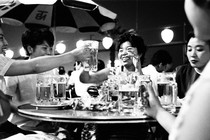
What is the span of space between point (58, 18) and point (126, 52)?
2.11 meters

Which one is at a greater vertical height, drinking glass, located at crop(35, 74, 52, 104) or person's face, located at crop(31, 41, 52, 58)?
person's face, located at crop(31, 41, 52, 58)

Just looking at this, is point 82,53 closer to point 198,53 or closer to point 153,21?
point 198,53

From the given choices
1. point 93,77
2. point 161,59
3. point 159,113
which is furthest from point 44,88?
point 161,59

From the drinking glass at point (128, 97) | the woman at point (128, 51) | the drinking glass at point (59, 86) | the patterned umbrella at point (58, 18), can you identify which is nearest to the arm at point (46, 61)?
the drinking glass at point (59, 86)

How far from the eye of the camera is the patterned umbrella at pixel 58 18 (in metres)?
4.13

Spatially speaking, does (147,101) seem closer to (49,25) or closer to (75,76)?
(75,76)

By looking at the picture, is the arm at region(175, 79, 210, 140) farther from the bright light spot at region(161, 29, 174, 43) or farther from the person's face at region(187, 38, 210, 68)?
the bright light spot at region(161, 29, 174, 43)

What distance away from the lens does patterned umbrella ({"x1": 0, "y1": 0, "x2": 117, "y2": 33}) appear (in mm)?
4133

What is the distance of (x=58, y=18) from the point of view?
15.0ft

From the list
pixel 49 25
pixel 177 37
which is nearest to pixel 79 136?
pixel 49 25

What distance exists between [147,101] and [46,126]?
3.99 ft

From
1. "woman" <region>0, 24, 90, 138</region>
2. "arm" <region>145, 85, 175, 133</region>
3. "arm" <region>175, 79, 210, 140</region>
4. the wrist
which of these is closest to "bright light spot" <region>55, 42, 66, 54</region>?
"woman" <region>0, 24, 90, 138</region>

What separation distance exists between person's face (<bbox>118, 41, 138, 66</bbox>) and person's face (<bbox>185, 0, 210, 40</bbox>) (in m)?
2.29

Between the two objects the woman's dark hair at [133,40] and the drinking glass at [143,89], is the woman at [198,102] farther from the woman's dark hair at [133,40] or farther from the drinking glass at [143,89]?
the woman's dark hair at [133,40]
